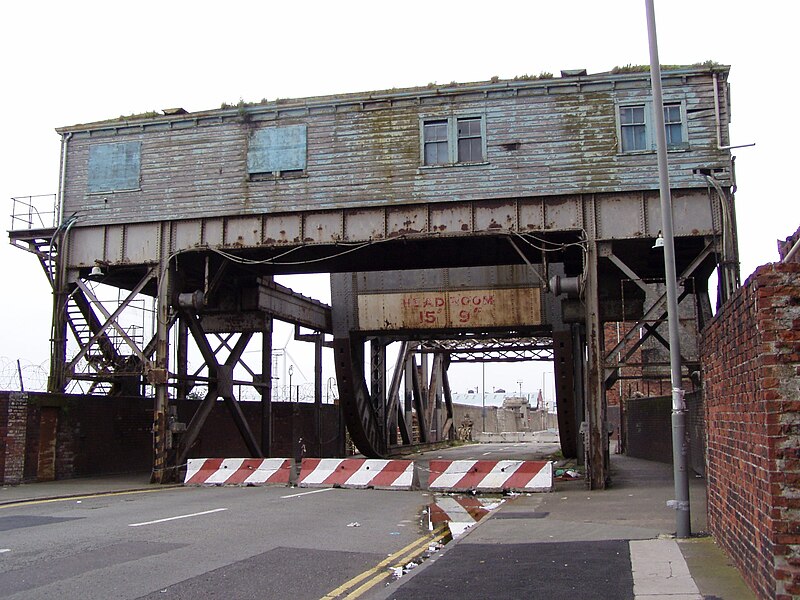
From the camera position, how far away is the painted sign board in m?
26.6

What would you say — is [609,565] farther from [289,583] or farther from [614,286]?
[614,286]

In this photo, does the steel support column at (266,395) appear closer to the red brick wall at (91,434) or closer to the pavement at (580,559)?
the red brick wall at (91,434)

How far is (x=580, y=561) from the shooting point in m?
9.16

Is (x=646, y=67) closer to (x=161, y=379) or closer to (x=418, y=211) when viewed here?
(x=418, y=211)

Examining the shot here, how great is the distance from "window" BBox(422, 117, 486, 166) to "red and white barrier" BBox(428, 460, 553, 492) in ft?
25.8

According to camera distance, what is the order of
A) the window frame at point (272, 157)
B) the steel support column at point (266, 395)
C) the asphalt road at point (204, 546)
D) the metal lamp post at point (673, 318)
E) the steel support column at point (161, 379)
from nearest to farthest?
the asphalt road at point (204, 546)
the metal lamp post at point (673, 318)
the steel support column at point (161, 379)
the window frame at point (272, 157)
the steel support column at point (266, 395)

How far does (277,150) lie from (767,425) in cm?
1847

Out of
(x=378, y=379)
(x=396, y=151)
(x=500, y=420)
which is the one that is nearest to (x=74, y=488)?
(x=396, y=151)

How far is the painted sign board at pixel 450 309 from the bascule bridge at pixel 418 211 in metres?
0.07

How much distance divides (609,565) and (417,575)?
2119 millimetres

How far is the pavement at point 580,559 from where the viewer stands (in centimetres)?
762

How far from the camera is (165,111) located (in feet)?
78.2

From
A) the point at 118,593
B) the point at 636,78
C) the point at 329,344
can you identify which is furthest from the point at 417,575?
the point at 329,344

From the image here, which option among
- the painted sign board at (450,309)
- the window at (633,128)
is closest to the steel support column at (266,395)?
the painted sign board at (450,309)
